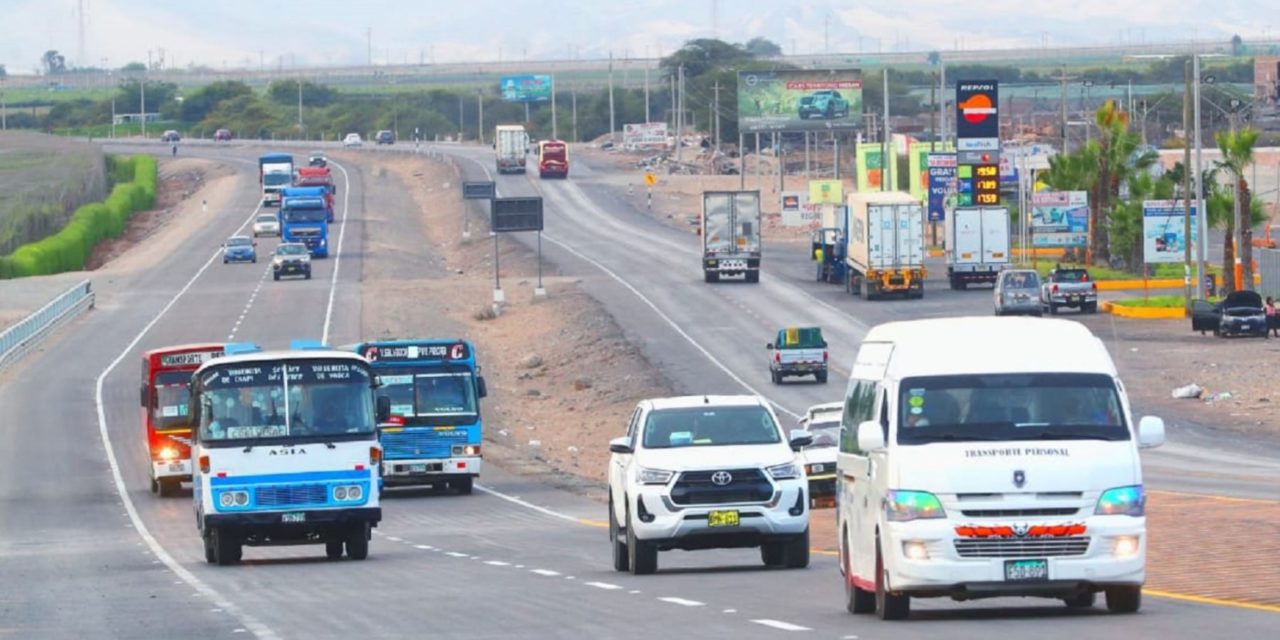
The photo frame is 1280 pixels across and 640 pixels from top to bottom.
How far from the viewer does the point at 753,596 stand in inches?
784

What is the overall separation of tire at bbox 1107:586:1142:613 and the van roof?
62.7 inches

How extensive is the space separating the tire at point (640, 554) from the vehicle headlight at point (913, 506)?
7.52 metres

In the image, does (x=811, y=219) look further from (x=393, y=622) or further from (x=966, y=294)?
(x=393, y=622)

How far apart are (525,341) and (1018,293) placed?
1738 cm

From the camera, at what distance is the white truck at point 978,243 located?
287ft

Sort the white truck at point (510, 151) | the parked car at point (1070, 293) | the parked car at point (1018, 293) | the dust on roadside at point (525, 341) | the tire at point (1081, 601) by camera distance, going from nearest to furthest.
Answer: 1. the tire at point (1081, 601)
2. the dust on roadside at point (525, 341)
3. the parked car at point (1018, 293)
4. the parked car at point (1070, 293)
5. the white truck at point (510, 151)

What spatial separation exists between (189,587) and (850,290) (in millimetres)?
65134

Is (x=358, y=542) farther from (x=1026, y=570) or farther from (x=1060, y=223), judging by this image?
(x=1060, y=223)

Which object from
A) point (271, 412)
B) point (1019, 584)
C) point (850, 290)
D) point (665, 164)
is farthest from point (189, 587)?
point (665, 164)

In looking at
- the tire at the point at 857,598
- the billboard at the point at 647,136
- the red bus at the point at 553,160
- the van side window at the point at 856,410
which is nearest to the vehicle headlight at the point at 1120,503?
the van side window at the point at 856,410

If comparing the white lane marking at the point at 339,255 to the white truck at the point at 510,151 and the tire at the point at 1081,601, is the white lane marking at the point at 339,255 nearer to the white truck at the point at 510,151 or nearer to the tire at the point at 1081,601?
the white truck at the point at 510,151

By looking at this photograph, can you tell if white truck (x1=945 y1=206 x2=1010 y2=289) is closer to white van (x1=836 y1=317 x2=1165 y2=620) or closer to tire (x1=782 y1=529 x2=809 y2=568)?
tire (x1=782 y1=529 x2=809 y2=568)

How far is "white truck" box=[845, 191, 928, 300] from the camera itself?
3238 inches

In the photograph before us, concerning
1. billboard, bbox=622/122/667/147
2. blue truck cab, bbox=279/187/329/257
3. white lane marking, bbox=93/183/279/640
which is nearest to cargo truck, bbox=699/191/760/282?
white lane marking, bbox=93/183/279/640
